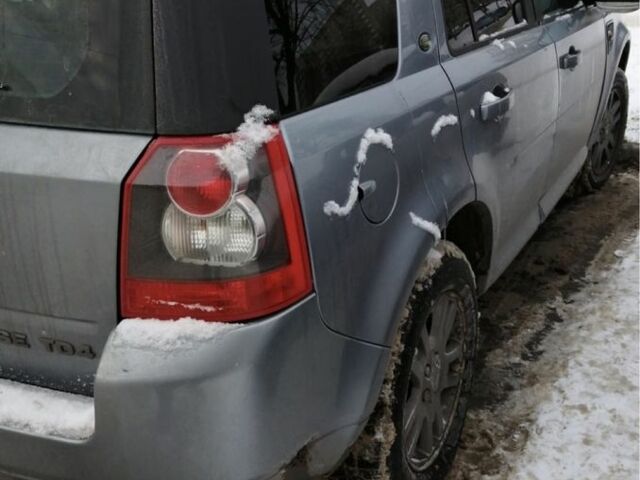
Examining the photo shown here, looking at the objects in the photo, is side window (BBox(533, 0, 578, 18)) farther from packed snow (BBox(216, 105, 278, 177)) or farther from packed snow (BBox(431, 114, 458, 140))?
packed snow (BBox(216, 105, 278, 177))

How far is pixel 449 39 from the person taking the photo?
2377 mm

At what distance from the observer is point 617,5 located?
3711 millimetres

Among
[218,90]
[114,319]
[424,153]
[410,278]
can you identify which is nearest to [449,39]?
[424,153]

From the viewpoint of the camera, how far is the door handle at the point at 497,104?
2.45 meters

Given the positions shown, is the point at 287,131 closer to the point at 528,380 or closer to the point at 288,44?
the point at 288,44

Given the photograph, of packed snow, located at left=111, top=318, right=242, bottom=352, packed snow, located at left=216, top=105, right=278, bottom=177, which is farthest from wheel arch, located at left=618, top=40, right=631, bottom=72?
packed snow, located at left=111, top=318, right=242, bottom=352

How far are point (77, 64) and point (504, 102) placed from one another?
5.20 ft

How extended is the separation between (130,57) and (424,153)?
3.05ft

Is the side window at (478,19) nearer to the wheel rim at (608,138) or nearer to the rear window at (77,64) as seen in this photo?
the rear window at (77,64)

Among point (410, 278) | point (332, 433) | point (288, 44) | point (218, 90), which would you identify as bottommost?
point (332, 433)

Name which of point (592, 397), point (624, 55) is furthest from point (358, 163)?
point (624, 55)

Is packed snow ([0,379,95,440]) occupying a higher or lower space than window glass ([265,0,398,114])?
lower

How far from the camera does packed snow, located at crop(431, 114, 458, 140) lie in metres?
2.13

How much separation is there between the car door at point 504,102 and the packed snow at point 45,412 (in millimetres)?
1444
